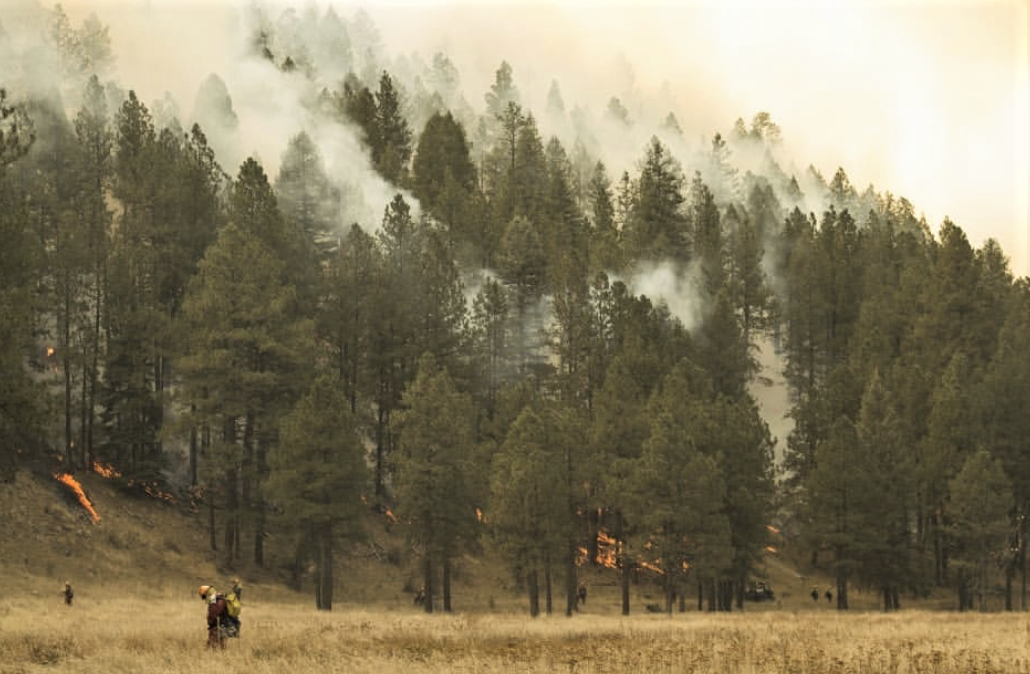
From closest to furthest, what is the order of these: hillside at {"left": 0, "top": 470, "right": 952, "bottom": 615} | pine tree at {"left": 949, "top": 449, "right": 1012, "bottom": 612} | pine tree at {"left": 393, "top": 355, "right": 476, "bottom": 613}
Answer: hillside at {"left": 0, "top": 470, "right": 952, "bottom": 615}, pine tree at {"left": 393, "top": 355, "right": 476, "bottom": 613}, pine tree at {"left": 949, "top": 449, "right": 1012, "bottom": 612}

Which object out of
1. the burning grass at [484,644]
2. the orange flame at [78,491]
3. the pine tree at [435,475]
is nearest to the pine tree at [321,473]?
the pine tree at [435,475]

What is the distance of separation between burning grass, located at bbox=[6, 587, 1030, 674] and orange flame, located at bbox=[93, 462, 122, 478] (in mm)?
17459

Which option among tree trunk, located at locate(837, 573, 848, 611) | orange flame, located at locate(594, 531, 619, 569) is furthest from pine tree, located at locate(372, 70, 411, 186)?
tree trunk, located at locate(837, 573, 848, 611)

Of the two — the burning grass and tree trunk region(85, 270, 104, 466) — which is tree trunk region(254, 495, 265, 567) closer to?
tree trunk region(85, 270, 104, 466)

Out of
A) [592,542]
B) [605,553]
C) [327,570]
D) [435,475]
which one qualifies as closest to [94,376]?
[327,570]

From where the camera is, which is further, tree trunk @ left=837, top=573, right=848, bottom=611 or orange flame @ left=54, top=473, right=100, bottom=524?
tree trunk @ left=837, top=573, right=848, bottom=611

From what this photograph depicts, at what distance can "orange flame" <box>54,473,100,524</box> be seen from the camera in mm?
49219

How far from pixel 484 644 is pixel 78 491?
30.0 meters

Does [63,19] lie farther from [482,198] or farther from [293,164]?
[482,198]

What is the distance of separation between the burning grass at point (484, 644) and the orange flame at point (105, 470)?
17.5m

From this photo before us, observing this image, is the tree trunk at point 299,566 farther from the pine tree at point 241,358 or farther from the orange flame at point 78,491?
the orange flame at point 78,491

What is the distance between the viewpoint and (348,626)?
32312 mm

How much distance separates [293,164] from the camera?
77.8m

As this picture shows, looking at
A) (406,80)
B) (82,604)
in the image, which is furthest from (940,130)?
(82,604)
